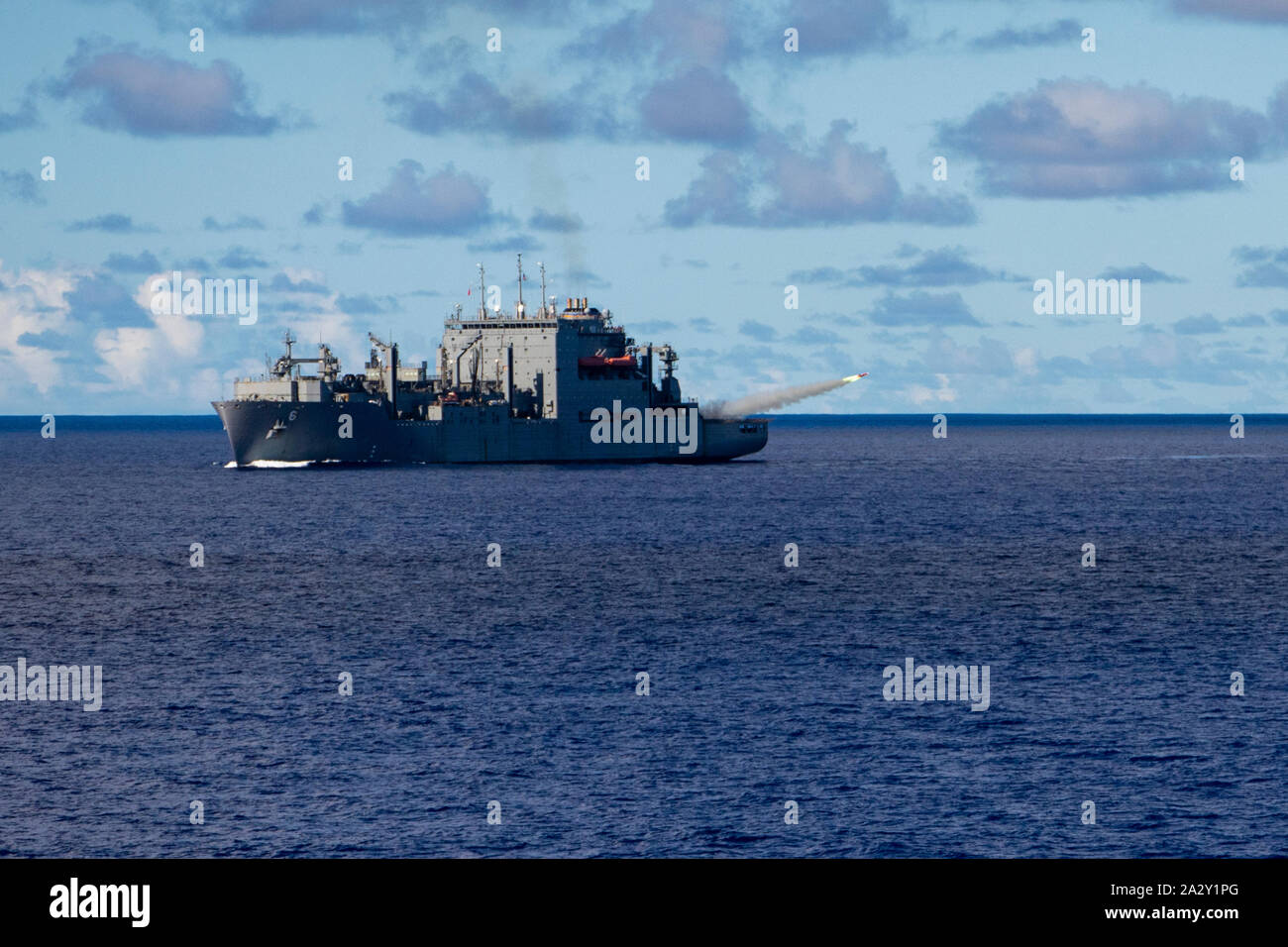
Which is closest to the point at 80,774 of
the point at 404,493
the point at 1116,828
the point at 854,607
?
the point at 1116,828

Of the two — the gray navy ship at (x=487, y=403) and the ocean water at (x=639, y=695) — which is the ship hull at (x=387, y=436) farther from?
the ocean water at (x=639, y=695)

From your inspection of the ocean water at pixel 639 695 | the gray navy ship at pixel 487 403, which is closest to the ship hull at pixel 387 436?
the gray navy ship at pixel 487 403

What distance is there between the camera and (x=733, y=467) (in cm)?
14862

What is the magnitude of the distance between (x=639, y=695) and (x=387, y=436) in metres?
88.2

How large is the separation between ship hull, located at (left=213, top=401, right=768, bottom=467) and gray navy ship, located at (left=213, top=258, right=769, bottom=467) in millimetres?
94

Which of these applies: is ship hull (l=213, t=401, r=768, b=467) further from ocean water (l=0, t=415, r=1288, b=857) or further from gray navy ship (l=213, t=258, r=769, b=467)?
ocean water (l=0, t=415, r=1288, b=857)

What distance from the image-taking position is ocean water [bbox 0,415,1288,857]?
24.3 meters

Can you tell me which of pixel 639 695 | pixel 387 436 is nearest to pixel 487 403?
pixel 387 436

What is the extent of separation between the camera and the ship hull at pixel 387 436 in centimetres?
11719

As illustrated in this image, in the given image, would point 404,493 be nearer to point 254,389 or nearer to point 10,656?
point 254,389

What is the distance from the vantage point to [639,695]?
3469 cm

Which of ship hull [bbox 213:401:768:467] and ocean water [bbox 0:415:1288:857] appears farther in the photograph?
ship hull [bbox 213:401:768:467]

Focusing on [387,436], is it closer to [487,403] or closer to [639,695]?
[487,403]

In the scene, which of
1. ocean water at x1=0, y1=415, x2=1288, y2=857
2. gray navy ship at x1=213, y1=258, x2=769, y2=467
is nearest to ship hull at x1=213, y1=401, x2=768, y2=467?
gray navy ship at x1=213, y1=258, x2=769, y2=467
